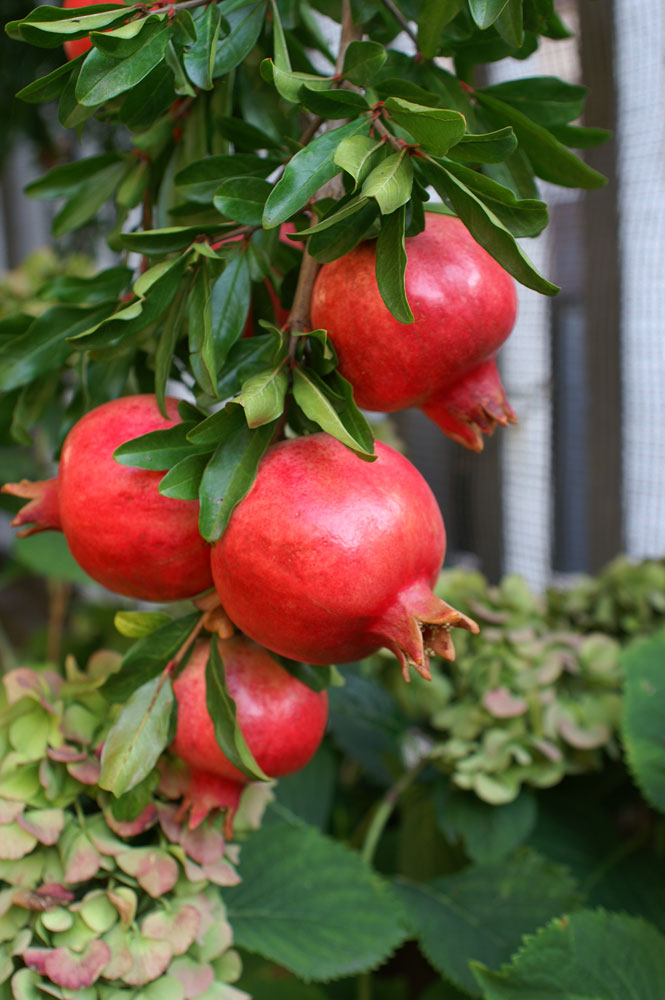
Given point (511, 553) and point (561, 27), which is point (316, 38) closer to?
point (561, 27)

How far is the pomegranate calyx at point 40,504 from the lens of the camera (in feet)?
1.01

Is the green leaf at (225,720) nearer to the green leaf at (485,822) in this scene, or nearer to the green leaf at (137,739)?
the green leaf at (137,739)

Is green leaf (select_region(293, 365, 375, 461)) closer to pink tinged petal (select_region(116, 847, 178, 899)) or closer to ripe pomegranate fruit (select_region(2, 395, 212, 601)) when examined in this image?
ripe pomegranate fruit (select_region(2, 395, 212, 601))

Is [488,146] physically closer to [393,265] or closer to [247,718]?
[393,265]

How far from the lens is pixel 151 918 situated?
311 millimetres

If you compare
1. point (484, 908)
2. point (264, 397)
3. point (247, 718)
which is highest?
point (264, 397)

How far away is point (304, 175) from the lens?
0.23 meters

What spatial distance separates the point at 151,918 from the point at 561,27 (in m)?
0.37

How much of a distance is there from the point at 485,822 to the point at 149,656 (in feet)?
1.06

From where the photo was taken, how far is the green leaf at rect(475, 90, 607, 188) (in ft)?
0.92

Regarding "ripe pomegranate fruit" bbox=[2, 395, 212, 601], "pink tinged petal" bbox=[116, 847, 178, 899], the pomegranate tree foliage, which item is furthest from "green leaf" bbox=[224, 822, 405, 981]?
"ripe pomegranate fruit" bbox=[2, 395, 212, 601]

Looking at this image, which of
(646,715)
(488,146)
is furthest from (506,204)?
(646,715)

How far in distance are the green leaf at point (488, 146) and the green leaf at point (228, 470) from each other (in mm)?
96

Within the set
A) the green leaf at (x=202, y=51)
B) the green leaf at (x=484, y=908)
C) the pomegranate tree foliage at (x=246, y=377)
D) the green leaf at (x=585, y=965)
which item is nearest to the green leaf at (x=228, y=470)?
the pomegranate tree foliage at (x=246, y=377)
